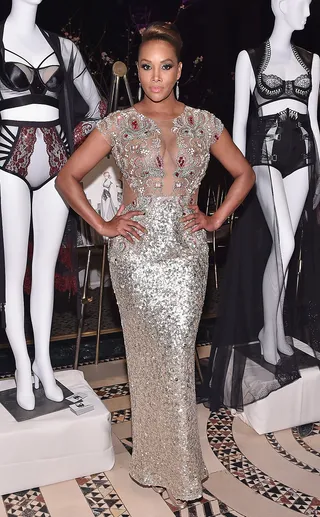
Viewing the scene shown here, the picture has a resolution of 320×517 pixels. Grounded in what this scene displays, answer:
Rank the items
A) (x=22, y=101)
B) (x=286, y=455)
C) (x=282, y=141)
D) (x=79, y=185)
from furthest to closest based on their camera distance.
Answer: (x=282, y=141) → (x=286, y=455) → (x=22, y=101) → (x=79, y=185)

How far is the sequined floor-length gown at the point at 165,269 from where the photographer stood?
3105mm

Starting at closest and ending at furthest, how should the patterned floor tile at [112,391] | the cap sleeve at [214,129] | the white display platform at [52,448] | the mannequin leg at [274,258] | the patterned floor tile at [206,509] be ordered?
the cap sleeve at [214,129] < the patterned floor tile at [206,509] < the white display platform at [52,448] < the mannequin leg at [274,258] < the patterned floor tile at [112,391]

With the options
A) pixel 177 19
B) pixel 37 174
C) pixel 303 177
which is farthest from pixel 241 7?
pixel 37 174

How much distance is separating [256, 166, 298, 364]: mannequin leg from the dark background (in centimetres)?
75

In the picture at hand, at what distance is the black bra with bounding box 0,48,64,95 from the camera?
3.28 m

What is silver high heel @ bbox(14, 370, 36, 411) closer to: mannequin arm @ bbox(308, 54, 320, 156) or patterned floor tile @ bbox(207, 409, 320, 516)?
patterned floor tile @ bbox(207, 409, 320, 516)

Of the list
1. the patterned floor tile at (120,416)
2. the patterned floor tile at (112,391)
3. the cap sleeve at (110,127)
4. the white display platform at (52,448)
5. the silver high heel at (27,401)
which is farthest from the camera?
the patterned floor tile at (112,391)

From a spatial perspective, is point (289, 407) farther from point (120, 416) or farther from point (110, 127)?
point (110, 127)

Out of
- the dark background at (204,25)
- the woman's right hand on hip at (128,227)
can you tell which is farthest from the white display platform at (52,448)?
the dark background at (204,25)

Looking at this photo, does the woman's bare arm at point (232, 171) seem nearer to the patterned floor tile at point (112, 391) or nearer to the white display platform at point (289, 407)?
the white display platform at point (289, 407)

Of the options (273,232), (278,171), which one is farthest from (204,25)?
(273,232)

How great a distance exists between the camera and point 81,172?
3203mm

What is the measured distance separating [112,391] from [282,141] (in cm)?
192

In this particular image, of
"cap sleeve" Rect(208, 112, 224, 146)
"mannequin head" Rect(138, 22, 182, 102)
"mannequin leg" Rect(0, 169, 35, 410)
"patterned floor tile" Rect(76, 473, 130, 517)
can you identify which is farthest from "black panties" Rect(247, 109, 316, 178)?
"patterned floor tile" Rect(76, 473, 130, 517)
